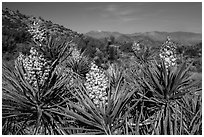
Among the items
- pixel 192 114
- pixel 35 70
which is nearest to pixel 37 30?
pixel 35 70

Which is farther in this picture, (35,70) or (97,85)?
(35,70)

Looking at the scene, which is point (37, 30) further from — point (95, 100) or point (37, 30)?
point (95, 100)

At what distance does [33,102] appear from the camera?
227cm

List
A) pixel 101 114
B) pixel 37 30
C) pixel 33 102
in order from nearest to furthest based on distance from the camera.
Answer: pixel 101 114
pixel 33 102
pixel 37 30

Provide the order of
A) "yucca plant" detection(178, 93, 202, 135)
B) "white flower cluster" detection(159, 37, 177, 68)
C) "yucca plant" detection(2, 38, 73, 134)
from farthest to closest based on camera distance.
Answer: "white flower cluster" detection(159, 37, 177, 68), "yucca plant" detection(2, 38, 73, 134), "yucca plant" detection(178, 93, 202, 135)

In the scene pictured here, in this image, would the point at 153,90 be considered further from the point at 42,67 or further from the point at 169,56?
the point at 42,67

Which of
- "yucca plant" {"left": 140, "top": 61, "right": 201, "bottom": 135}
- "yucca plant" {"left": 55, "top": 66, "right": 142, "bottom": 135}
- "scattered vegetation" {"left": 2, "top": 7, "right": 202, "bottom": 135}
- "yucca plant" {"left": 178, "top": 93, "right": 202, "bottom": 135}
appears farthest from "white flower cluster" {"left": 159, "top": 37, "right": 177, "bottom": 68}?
"yucca plant" {"left": 55, "top": 66, "right": 142, "bottom": 135}

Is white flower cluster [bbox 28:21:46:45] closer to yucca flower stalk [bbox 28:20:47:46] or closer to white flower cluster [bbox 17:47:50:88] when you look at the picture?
yucca flower stalk [bbox 28:20:47:46]

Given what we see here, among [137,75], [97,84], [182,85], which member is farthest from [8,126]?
[182,85]

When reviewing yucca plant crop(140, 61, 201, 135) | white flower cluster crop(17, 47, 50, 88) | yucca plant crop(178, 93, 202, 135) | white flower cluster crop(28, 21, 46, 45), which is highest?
white flower cluster crop(28, 21, 46, 45)

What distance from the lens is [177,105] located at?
2.36 metres

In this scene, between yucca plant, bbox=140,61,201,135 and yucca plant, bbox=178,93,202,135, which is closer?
yucca plant, bbox=178,93,202,135

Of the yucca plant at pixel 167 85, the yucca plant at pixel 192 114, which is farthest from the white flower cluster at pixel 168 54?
the yucca plant at pixel 192 114

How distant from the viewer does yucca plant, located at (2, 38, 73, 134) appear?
87.7 inches
